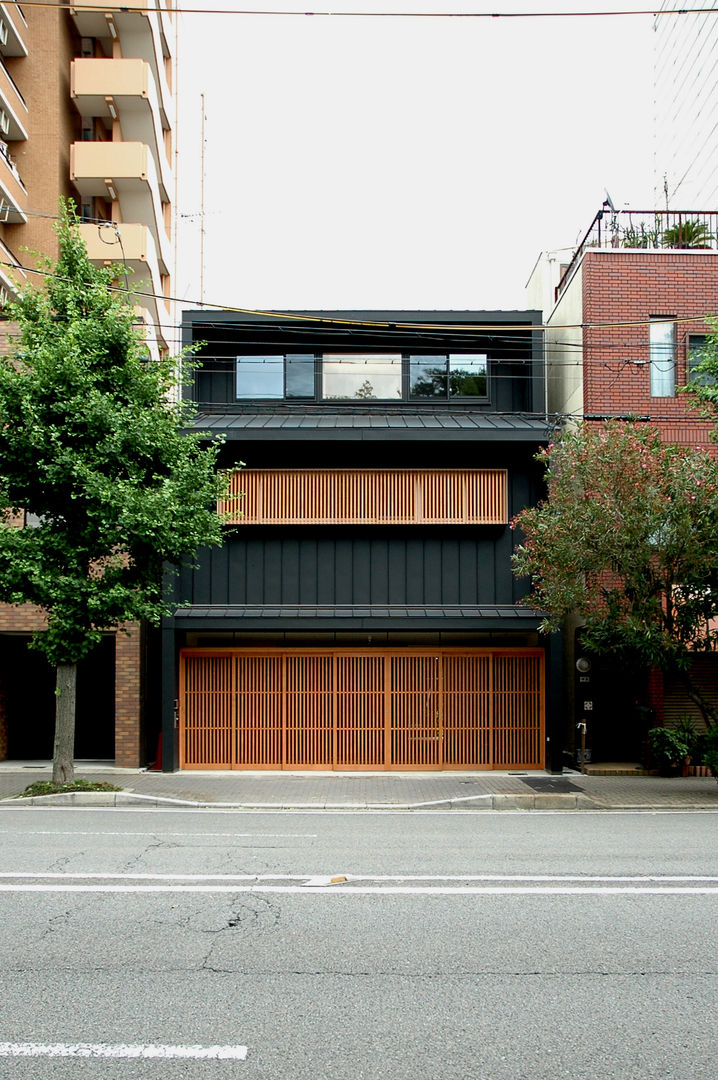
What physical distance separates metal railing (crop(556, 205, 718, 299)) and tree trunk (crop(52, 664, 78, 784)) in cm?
1259

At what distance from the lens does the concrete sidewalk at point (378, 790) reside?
1449 cm

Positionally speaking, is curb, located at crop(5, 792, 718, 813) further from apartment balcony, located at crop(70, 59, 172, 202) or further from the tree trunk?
apartment balcony, located at crop(70, 59, 172, 202)

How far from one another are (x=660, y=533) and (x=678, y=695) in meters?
5.47

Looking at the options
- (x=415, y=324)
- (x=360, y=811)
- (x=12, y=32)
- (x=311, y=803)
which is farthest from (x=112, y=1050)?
(x=12, y=32)

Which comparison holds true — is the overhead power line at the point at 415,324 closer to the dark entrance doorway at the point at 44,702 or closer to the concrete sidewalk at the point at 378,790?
the dark entrance doorway at the point at 44,702

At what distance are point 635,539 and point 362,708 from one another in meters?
6.76

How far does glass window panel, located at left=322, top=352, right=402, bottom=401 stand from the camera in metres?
20.2

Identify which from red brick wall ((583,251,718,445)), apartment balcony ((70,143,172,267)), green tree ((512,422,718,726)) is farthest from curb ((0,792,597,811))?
apartment balcony ((70,143,172,267))

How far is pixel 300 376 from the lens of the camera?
20.2 metres

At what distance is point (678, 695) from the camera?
18.9 m

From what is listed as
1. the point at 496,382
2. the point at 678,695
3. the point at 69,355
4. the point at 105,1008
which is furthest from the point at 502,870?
the point at 496,382

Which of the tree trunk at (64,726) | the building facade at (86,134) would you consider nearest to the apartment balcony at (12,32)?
the building facade at (86,134)

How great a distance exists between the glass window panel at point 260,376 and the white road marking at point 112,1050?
1618 centimetres

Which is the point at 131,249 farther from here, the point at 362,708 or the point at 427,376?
the point at 362,708
